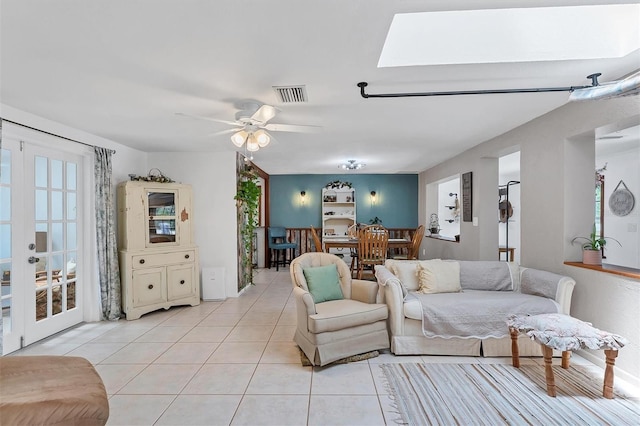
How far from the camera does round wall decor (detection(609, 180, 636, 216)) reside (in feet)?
16.2

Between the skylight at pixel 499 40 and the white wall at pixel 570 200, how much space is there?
643 mm

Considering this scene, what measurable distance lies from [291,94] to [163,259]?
313 centimetres

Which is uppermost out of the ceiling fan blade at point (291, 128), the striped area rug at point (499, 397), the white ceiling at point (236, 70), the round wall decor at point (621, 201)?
the white ceiling at point (236, 70)

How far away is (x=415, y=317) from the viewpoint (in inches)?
118

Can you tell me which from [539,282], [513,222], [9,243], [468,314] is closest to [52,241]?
[9,243]

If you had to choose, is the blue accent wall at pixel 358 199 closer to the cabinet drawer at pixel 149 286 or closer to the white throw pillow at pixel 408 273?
the cabinet drawer at pixel 149 286

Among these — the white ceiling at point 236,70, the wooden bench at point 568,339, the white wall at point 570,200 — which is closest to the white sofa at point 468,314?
the white wall at point 570,200

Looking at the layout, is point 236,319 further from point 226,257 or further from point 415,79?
point 415,79

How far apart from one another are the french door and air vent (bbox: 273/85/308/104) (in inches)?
105

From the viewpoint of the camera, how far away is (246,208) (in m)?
5.63

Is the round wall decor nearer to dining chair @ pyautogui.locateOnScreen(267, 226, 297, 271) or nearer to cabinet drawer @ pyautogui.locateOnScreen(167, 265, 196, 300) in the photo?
dining chair @ pyautogui.locateOnScreen(267, 226, 297, 271)

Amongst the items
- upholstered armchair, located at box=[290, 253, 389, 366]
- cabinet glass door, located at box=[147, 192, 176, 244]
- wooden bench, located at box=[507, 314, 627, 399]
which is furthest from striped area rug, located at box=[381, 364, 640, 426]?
cabinet glass door, located at box=[147, 192, 176, 244]

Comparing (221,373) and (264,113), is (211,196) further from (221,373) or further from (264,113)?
(221,373)

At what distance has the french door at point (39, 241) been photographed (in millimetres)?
3043
